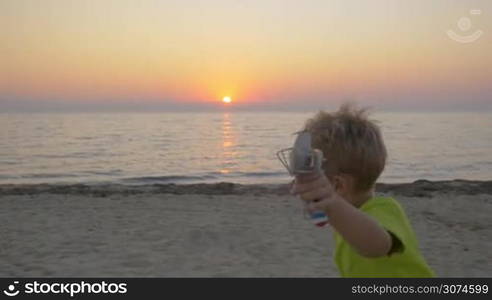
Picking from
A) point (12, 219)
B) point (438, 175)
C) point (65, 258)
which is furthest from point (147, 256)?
point (438, 175)

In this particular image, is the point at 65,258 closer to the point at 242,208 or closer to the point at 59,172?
the point at 242,208

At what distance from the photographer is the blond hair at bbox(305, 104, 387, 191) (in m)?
1.95

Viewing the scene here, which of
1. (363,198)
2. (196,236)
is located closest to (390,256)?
(363,198)

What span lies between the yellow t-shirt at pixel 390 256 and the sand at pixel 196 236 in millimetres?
5034

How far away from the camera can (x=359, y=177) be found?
202 centimetres

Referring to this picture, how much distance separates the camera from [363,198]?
2.12 metres

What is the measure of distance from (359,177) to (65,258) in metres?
6.63

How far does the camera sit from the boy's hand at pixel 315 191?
1553 mm

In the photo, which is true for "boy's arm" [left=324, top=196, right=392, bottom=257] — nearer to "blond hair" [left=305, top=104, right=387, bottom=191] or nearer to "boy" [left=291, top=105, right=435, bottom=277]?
"boy" [left=291, top=105, right=435, bottom=277]

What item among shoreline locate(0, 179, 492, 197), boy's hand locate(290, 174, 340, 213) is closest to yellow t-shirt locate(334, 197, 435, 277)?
boy's hand locate(290, 174, 340, 213)

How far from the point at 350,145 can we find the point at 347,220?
354 millimetres

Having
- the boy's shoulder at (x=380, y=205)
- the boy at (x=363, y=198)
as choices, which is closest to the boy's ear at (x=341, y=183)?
the boy at (x=363, y=198)

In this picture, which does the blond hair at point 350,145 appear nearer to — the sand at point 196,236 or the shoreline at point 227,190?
the sand at point 196,236

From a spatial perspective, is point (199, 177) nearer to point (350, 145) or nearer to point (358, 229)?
point (350, 145)
